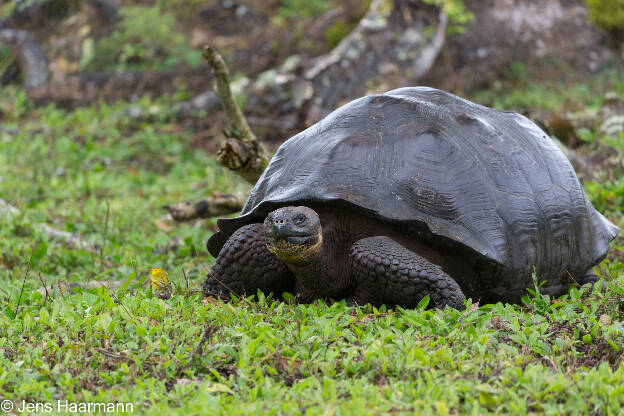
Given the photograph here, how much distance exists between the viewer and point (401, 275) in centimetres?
315

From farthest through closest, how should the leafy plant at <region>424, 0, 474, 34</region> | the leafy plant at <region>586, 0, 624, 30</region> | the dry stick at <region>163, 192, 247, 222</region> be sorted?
the leafy plant at <region>586, 0, 624, 30</region> < the leafy plant at <region>424, 0, 474, 34</region> < the dry stick at <region>163, 192, 247, 222</region>

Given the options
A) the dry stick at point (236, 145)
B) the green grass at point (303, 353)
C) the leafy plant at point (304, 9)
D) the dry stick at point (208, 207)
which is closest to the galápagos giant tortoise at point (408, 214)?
the green grass at point (303, 353)

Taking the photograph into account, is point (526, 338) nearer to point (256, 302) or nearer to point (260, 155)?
point (256, 302)

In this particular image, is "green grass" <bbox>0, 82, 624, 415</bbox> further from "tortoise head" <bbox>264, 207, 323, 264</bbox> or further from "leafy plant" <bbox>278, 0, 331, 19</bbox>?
"leafy plant" <bbox>278, 0, 331, 19</bbox>

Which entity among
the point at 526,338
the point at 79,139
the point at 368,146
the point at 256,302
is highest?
the point at 368,146

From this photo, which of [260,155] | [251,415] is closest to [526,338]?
[251,415]

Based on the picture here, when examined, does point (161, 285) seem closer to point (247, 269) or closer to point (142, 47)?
point (247, 269)

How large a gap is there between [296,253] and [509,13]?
829 cm

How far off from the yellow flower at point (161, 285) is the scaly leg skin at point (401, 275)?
105 cm

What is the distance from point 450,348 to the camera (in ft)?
8.79

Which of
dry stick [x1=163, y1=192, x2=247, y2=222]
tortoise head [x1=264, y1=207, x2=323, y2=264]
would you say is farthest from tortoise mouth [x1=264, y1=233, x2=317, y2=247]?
dry stick [x1=163, y1=192, x2=247, y2=222]

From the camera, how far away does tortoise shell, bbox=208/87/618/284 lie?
10.6 feet

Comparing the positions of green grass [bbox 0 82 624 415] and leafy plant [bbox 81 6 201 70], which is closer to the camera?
green grass [bbox 0 82 624 415]

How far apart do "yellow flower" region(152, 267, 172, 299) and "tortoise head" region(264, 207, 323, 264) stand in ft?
2.58
